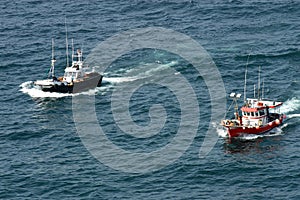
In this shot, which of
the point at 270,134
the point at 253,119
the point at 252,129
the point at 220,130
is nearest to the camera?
the point at 252,129

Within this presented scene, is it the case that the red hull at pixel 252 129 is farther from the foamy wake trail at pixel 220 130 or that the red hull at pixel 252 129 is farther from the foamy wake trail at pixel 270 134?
the foamy wake trail at pixel 220 130

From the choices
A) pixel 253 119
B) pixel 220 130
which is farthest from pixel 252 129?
pixel 220 130

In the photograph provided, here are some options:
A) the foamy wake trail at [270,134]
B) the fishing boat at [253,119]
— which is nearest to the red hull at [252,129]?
the fishing boat at [253,119]

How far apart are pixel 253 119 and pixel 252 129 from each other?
115 inches

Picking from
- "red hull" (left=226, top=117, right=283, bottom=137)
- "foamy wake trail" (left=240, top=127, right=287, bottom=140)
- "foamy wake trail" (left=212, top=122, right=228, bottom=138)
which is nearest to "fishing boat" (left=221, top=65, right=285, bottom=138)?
"red hull" (left=226, top=117, right=283, bottom=137)

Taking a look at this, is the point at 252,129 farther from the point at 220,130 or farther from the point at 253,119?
the point at 220,130

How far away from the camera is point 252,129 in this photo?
620 ft

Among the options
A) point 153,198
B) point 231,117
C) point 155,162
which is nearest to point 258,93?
point 231,117

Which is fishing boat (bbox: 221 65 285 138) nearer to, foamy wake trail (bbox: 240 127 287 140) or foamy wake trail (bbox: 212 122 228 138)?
foamy wake trail (bbox: 240 127 287 140)

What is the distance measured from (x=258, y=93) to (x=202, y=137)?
1899 centimetres

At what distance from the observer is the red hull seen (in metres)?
187

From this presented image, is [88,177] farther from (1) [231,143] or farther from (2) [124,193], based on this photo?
(1) [231,143]

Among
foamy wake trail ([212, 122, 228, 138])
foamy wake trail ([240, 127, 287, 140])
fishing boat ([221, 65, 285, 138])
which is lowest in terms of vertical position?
foamy wake trail ([240, 127, 287, 140])

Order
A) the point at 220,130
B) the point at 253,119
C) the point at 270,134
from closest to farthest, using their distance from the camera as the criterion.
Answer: the point at 270,134, the point at 253,119, the point at 220,130
